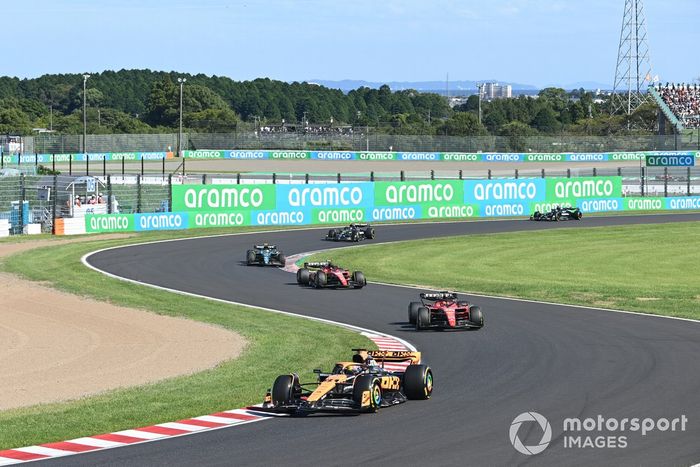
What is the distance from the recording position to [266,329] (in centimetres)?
2472

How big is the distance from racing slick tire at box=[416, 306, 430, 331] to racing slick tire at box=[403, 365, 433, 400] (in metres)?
7.41

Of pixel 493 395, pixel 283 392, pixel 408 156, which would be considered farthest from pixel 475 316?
pixel 408 156

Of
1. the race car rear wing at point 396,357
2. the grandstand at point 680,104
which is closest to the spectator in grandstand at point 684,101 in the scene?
the grandstand at point 680,104

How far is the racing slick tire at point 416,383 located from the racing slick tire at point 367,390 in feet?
2.10

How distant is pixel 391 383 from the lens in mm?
16719

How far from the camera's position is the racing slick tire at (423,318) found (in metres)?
24.2

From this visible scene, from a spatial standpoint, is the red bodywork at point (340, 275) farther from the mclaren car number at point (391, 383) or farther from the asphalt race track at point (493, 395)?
the mclaren car number at point (391, 383)

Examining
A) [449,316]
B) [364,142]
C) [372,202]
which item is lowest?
[449,316]

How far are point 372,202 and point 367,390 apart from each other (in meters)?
41.2

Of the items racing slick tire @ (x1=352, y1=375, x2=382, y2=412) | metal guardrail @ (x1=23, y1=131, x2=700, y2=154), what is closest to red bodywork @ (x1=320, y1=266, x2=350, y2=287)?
racing slick tire @ (x1=352, y1=375, x2=382, y2=412)

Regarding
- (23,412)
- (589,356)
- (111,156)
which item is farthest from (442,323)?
(111,156)

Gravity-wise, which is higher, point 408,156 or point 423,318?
point 408,156

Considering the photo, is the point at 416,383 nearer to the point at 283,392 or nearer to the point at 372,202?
the point at 283,392

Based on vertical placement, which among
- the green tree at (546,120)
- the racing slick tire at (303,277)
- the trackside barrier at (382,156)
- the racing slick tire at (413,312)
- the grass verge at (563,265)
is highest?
the green tree at (546,120)
